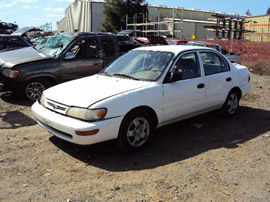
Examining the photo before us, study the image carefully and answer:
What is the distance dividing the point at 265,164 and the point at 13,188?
3.45m

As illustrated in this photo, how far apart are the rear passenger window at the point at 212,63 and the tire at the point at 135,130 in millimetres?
1813

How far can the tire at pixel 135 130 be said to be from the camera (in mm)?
4086

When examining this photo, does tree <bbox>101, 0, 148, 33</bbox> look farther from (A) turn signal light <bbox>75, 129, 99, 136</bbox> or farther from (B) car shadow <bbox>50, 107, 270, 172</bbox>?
(A) turn signal light <bbox>75, 129, 99, 136</bbox>

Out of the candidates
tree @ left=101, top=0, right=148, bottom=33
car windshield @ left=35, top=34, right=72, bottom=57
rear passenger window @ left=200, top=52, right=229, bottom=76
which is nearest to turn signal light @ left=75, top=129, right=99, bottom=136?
rear passenger window @ left=200, top=52, right=229, bottom=76

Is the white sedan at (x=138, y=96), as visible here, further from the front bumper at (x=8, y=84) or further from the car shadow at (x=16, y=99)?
the car shadow at (x=16, y=99)

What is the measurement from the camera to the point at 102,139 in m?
3.88

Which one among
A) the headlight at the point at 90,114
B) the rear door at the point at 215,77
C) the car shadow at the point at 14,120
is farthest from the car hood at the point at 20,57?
the rear door at the point at 215,77

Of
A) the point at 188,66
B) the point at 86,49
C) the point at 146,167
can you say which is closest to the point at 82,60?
the point at 86,49

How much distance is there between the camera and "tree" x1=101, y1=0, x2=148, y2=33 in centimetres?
3706

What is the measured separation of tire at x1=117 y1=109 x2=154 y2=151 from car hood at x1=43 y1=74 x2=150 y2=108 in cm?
41

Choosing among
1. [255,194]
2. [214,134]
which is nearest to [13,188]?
[255,194]

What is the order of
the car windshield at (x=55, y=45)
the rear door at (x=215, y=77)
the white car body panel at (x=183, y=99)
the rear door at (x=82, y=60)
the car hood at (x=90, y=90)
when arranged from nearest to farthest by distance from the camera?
the car hood at (x=90, y=90) → the white car body panel at (x=183, y=99) → the rear door at (x=215, y=77) → the rear door at (x=82, y=60) → the car windshield at (x=55, y=45)

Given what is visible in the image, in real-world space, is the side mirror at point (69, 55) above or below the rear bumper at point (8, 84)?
above

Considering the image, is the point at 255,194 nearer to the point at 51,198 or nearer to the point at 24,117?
the point at 51,198
